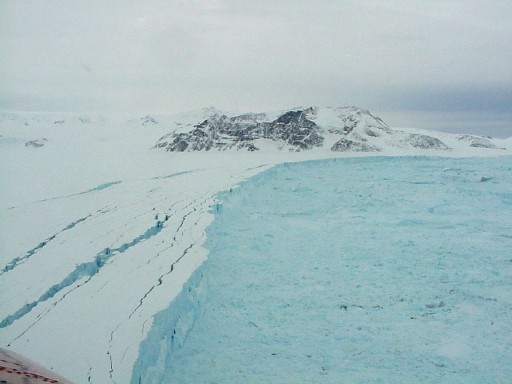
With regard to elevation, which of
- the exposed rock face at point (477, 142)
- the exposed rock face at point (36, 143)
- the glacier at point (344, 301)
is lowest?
the glacier at point (344, 301)

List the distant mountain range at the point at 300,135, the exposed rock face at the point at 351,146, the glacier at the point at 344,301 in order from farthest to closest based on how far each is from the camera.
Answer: the distant mountain range at the point at 300,135 < the exposed rock face at the point at 351,146 < the glacier at the point at 344,301

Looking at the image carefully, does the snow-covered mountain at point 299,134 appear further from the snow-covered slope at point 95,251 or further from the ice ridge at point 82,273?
the ice ridge at point 82,273

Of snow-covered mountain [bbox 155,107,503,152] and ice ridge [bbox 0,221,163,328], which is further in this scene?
snow-covered mountain [bbox 155,107,503,152]

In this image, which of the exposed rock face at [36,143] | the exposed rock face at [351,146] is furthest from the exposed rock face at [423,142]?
the exposed rock face at [36,143]

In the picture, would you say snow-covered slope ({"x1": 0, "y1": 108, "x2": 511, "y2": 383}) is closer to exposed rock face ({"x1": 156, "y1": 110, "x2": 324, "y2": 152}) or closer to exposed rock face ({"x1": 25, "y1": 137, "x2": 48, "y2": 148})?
exposed rock face ({"x1": 156, "y1": 110, "x2": 324, "y2": 152})

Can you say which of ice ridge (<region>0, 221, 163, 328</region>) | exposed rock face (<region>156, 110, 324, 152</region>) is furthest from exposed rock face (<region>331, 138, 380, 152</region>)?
ice ridge (<region>0, 221, 163, 328</region>)

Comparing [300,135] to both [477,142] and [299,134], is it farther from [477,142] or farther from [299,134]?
[477,142]

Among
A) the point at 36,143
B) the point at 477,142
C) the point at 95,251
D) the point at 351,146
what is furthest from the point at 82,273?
the point at 477,142
